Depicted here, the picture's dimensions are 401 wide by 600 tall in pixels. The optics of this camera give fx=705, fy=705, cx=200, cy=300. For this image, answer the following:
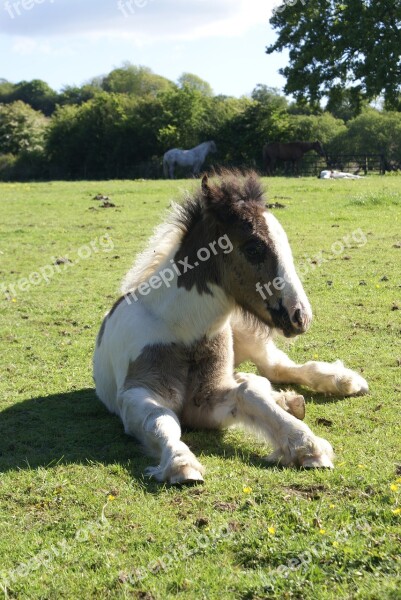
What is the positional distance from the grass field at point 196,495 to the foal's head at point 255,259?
1.00m

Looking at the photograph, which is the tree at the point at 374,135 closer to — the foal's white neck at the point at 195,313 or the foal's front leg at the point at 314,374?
the foal's front leg at the point at 314,374

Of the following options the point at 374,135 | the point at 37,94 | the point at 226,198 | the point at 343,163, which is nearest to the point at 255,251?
the point at 226,198

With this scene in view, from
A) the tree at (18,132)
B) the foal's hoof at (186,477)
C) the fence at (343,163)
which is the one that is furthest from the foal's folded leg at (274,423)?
the tree at (18,132)

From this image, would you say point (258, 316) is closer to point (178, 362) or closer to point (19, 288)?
point (178, 362)

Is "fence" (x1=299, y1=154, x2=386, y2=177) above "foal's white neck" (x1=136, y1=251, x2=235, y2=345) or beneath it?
above

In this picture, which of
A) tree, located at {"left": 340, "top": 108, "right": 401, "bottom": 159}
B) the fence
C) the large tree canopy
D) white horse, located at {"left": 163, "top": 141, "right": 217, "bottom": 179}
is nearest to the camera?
the large tree canopy

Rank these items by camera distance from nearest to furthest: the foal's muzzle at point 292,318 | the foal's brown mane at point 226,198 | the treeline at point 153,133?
the foal's muzzle at point 292,318 → the foal's brown mane at point 226,198 → the treeline at point 153,133

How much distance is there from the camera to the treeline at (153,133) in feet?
160

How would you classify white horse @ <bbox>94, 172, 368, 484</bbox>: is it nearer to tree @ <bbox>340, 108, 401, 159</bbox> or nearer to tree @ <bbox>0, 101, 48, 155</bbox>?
tree @ <bbox>340, 108, 401, 159</bbox>

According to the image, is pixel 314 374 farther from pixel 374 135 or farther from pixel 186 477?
pixel 374 135

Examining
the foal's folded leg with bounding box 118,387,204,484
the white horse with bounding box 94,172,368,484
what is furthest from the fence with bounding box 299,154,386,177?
the foal's folded leg with bounding box 118,387,204,484

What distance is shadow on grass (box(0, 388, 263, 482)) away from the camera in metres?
5.03

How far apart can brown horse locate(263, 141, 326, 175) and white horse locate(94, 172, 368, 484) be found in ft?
129

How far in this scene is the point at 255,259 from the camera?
5.20 metres
